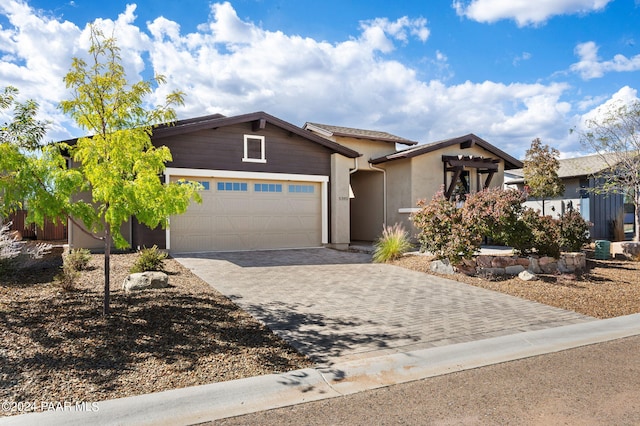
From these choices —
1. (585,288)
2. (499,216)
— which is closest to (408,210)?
(499,216)

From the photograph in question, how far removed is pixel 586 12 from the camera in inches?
476

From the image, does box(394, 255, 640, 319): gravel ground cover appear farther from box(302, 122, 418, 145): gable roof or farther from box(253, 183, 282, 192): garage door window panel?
box(302, 122, 418, 145): gable roof

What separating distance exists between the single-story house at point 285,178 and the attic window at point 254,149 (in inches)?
1.5

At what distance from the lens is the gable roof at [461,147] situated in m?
16.2

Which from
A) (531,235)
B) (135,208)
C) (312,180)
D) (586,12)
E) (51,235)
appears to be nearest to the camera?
(135,208)

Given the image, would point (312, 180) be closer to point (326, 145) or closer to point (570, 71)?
point (326, 145)

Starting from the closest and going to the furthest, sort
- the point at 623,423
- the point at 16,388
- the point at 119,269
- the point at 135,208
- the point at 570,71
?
the point at 623,423, the point at 16,388, the point at 135,208, the point at 119,269, the point at 570,71

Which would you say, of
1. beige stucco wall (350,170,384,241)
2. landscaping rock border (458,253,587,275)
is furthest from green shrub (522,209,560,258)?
beige stucco wall (350,170,384,241)

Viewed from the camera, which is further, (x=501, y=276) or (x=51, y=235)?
(x=51, y=235)

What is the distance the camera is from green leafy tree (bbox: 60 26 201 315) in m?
5.19

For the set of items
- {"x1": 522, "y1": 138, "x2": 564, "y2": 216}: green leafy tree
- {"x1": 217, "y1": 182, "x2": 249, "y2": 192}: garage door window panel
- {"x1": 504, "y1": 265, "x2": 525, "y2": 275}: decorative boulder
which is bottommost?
{"x1": 504, "y1": 265, "x2": 525, "y2": 275}: decorative boulder

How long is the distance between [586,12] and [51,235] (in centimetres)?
2263

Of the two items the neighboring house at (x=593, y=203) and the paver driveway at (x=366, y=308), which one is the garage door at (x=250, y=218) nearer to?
the paver driveway at (x=366, y=308)

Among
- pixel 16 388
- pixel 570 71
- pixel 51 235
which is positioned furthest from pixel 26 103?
pixel 570 71
